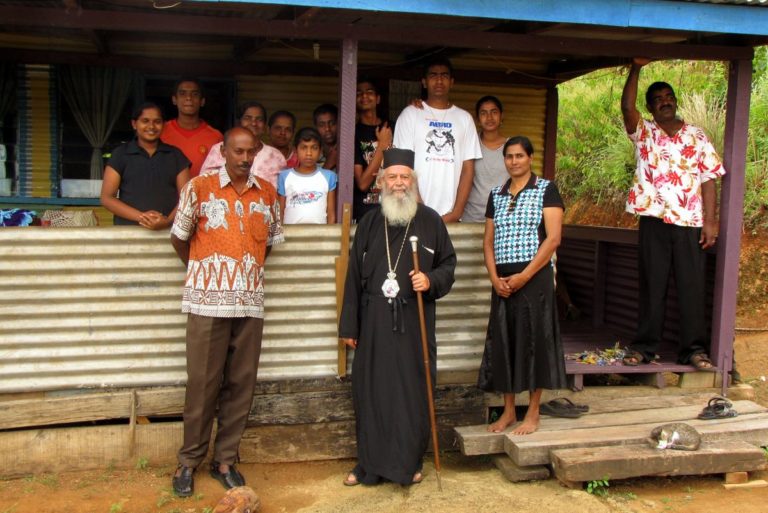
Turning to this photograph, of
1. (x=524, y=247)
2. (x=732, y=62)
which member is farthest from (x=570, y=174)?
(x=524, y=247)

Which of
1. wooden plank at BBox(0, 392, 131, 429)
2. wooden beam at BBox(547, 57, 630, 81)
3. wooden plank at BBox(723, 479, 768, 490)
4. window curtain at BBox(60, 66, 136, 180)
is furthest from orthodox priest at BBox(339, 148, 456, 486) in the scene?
window curtain at BBox(60, 66, 136, 180)

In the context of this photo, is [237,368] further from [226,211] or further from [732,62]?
[732,62]

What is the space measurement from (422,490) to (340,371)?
970 mm

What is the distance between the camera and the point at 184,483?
16.0 feet

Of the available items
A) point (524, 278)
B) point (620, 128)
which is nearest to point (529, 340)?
point (524, 278)

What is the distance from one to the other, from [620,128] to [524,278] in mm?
11082

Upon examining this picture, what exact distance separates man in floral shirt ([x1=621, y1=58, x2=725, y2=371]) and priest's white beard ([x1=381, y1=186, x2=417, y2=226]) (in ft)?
7.12

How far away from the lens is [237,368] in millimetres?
4961

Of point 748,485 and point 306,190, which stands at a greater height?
point 306,190

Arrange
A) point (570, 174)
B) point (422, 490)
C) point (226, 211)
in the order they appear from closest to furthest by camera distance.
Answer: point (226, 211), point (422, 490), point (570, 174)

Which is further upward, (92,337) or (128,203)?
(128,203)

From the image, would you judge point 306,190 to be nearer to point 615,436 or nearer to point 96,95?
point 615,436

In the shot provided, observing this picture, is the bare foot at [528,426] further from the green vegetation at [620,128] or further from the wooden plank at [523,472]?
the green vegetation at [620,128]

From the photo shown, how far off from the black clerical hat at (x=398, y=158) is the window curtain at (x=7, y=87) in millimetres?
4788
